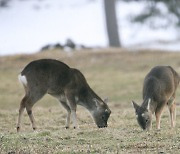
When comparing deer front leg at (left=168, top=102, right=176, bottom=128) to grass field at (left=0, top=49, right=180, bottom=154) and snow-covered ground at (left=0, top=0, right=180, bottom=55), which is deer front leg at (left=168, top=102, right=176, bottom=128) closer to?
grass field at (left=0, top=49, right=180, bottom=154)

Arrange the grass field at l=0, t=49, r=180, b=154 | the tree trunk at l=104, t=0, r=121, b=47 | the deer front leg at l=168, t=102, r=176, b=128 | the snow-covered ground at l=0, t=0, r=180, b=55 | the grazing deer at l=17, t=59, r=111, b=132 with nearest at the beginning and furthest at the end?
the grass field at l=0, t=49, r=180, b=154 → the grazing deer at l=17, t=59, r=111, b=132 → the deer front leg at l=168, t=102, r=176, b=128 → the tree trunk at l=104, t=0, r=121, b=47 → the snow-covered ground at l=0, t=0, r=180, b=55

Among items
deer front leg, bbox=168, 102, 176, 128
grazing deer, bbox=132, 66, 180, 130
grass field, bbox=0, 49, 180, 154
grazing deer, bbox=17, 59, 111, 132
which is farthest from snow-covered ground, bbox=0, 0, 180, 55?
grazing deer, bbox=17, 59, 111, 132

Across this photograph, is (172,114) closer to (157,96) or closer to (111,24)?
(157,96)

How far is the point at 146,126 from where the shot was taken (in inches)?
634

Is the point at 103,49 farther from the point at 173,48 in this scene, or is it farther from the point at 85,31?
the point at 85,31

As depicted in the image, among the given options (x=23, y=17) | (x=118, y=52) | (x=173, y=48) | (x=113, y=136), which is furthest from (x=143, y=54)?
(x=113, y=136)

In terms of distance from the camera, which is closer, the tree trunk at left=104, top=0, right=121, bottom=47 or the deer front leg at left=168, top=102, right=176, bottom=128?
the deer front leg at left=168, top=102, right=176, bottom=128

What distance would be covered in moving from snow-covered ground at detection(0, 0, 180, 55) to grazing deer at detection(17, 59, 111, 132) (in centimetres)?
2294

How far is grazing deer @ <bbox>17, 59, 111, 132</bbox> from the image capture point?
16484 mm

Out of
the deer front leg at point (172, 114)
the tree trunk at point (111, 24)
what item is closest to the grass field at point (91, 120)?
the deer front leg at point (172, 114)

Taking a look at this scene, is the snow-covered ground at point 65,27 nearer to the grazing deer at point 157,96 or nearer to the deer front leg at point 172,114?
the deer front leg at point 172,114

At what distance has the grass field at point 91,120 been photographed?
42.7ft

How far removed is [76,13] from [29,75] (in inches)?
1331

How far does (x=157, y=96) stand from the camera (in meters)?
16.9
